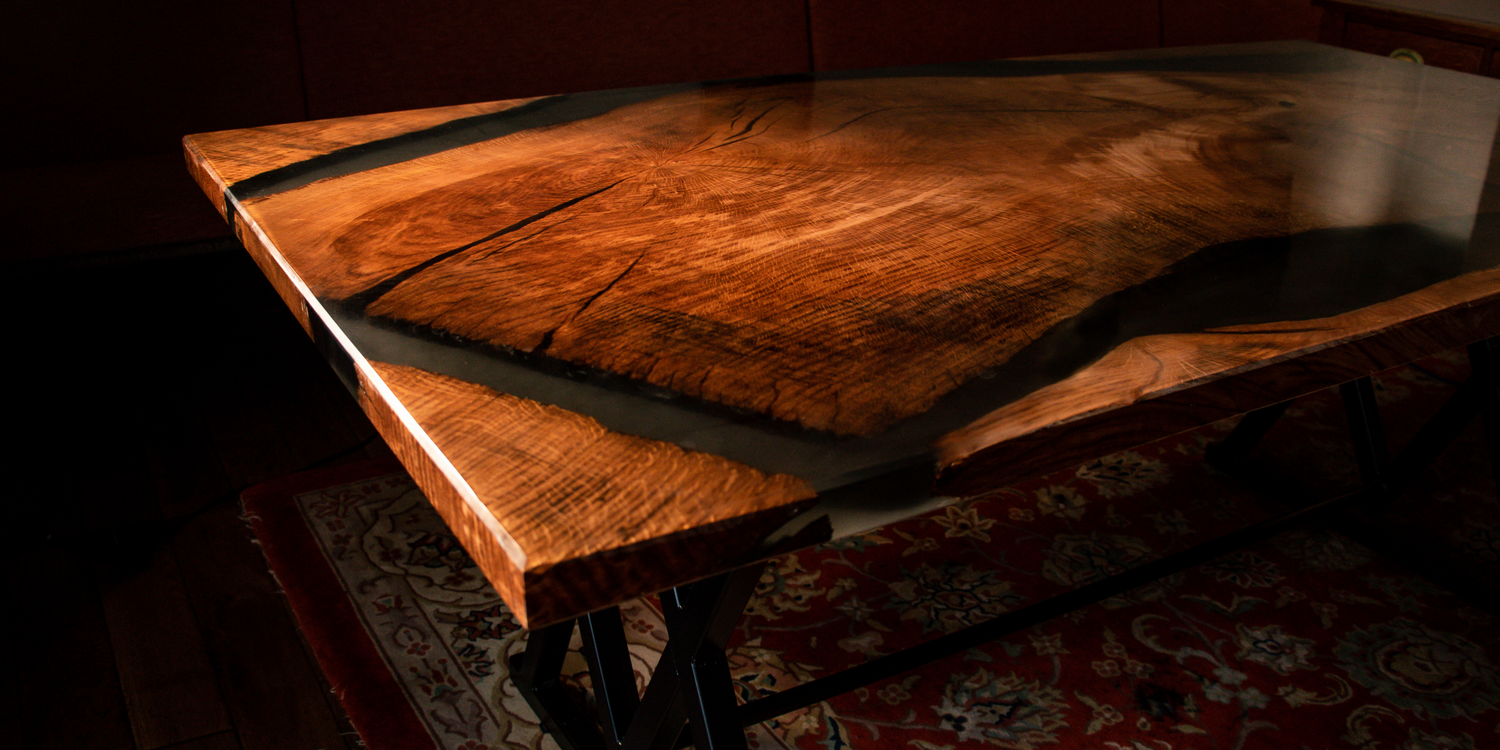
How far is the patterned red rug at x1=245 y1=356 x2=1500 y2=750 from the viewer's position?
1.10 m

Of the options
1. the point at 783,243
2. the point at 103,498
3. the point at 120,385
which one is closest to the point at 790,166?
the point at 783,243

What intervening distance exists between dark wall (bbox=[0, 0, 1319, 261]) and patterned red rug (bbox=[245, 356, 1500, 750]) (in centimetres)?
54

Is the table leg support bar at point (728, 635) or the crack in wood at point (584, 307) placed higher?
the crack in wood at point (584, 307)

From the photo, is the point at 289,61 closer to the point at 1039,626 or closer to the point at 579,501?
the point at 1039,626

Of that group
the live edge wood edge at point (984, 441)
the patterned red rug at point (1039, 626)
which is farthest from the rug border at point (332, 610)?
the live edge wood edge at point (984, 441)

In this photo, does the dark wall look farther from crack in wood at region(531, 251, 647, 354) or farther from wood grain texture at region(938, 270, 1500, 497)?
wood grain texture at region(938, 270, 1500, 497)

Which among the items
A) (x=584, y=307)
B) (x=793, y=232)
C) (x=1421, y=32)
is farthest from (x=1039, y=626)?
(x=1421, y=32)

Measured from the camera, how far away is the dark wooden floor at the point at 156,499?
1.12 metres

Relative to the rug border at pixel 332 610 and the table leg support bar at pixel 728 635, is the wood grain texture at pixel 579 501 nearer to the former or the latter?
the table leg support bar at pixel 728 635

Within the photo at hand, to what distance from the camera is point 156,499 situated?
Answer: 152cm

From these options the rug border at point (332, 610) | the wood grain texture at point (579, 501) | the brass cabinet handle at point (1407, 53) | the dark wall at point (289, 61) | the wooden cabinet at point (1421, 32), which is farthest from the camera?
the brass cabinet handle at point (1407, 53)

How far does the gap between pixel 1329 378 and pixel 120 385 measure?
6.37 ft

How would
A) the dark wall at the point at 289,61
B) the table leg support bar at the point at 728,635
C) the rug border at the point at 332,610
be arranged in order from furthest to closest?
the dark wall at the point at 289,61, the rug border at the point at 332,610, the table leg support bar at the point at 728,635

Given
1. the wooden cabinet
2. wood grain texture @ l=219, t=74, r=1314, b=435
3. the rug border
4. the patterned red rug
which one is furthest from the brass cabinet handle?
the rug border
